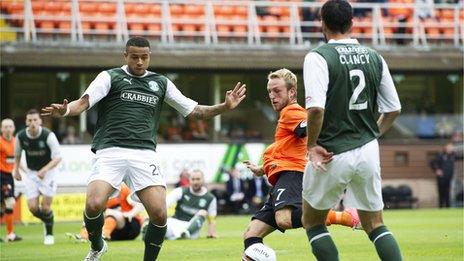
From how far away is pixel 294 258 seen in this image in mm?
13922

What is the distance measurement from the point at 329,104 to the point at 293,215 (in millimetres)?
2197

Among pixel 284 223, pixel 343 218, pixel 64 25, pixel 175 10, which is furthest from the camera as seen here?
pixel 175 10

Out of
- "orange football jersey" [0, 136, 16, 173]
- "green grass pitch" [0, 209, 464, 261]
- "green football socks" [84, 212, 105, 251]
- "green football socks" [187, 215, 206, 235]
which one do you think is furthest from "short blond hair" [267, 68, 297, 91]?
"orange football jersey" [0, 136, 16, 173]

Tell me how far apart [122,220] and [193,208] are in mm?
1404

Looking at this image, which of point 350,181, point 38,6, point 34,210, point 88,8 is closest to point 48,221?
point 34,210

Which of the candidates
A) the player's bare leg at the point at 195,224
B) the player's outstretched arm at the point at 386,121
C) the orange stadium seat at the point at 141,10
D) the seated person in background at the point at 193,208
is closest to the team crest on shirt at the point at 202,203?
the seated person in background at the point at 193,208

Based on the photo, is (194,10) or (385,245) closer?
(385,245)

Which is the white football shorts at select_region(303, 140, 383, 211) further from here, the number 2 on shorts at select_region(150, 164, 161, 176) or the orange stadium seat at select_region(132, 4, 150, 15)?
the orange stadium seat at select_region(132, 4, 150, 15)

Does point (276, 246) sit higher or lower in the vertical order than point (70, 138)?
lower

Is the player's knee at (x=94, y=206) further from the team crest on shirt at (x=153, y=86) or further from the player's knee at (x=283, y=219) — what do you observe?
the player's knee at (x=283, y=219)

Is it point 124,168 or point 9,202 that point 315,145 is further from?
point 9,202

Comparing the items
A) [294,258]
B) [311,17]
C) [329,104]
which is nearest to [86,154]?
[311,17]

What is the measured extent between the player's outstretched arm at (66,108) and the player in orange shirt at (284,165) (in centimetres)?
179

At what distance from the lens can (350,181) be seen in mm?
8648
